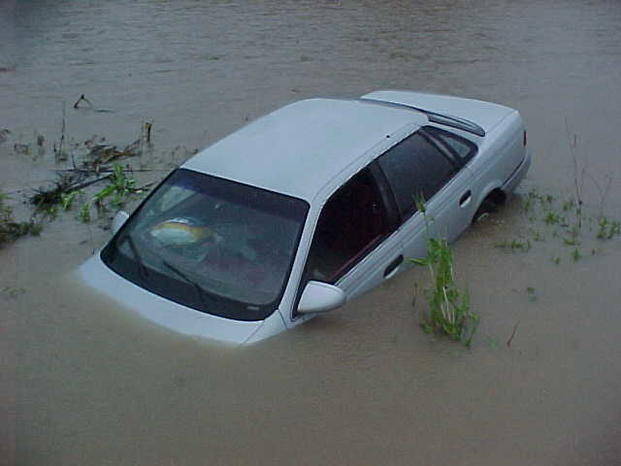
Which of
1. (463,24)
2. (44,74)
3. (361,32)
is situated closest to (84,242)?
(44,74)

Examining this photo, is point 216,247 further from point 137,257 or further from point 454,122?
point 454,122

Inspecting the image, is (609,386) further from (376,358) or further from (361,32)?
(361,32)

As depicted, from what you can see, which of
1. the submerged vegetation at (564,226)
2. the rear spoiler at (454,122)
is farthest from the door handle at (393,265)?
the rear spoiler at (454,122)

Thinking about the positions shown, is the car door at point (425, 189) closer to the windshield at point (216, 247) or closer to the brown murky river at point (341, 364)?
the brown murky river at point (341, 364)

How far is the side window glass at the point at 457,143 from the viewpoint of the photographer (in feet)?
20.6

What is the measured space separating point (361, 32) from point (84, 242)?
8.20m

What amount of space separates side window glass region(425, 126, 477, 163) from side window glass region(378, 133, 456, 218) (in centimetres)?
15

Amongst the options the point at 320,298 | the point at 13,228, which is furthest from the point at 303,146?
the point at 13,228

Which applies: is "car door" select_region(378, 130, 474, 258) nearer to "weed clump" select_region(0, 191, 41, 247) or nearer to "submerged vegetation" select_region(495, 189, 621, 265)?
"submerged vegetation" select_region(495, 189, 621, 265)

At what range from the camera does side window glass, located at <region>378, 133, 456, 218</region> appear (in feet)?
18.5

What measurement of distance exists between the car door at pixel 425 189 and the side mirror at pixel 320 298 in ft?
2.85

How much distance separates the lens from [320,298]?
4.72m

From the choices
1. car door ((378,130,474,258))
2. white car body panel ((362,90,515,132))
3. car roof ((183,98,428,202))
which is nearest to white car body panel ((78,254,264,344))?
car roof ((183,98,428,202))

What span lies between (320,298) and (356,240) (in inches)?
23.6
